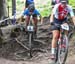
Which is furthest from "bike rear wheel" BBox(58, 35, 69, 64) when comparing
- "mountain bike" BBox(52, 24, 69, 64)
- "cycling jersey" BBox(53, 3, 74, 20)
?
"cycling jersey" BBox(53, 3, 74, 20)

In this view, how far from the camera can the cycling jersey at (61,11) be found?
9008mm

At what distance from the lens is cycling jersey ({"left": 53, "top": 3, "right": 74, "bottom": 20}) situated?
901cm

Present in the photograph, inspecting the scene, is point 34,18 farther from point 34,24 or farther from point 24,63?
point 24,63

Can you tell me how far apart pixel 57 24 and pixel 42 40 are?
19.6ft

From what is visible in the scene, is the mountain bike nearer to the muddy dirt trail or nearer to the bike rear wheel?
the bike rear wheel

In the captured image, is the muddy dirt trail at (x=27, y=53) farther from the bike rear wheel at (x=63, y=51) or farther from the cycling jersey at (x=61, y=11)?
the cycling jersey at (x=61, y=11)

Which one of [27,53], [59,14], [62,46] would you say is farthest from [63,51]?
[27,53]

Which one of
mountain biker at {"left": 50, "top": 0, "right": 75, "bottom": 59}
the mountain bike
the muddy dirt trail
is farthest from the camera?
the muddy dirt trail

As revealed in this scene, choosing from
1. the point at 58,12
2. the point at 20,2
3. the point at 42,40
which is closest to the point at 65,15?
the point at 58,12

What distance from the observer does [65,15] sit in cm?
909

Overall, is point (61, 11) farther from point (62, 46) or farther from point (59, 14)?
point (62, 46)

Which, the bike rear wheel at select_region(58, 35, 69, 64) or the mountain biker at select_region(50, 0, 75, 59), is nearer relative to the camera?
the bike rear wheel at select_region(58, 35, 69, 64)

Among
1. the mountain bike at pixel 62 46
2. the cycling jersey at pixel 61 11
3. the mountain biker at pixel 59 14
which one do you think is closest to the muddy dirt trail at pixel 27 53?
the mountain bike at pixel 62 46

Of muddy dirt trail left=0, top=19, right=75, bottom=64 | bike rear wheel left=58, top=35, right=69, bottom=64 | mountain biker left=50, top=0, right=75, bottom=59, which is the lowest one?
muddy dirt trail left=0, top=19, right=75, bottom=64
